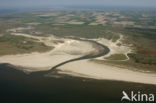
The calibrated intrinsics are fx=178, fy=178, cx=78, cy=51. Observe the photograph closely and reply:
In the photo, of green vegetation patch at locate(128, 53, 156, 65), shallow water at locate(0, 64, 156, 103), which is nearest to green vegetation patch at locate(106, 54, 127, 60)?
green vegetation patch at locate(128, 53, 156, 65)

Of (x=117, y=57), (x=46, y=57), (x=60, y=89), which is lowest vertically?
(x=117, y=57)

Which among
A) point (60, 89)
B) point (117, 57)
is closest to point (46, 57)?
point (60, 89)

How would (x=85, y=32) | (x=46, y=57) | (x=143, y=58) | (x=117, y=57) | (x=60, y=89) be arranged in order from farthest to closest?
(x=85, y=32) → (x=117, y=57) → (x=46, y=57) → (x=143, y=58) → (x=60, y=89)

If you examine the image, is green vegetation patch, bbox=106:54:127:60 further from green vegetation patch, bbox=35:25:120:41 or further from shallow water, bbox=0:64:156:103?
green vegetation patch, bbox=35:25:120:41

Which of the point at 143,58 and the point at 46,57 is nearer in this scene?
the point at 143,58

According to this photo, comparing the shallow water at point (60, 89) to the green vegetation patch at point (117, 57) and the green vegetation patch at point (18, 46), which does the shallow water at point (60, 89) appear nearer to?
the green vegetation patch at point (117, 57)

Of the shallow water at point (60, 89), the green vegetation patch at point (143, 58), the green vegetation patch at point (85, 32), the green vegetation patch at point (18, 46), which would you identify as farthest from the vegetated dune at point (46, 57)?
the green vegetation patch at point (85, 32)

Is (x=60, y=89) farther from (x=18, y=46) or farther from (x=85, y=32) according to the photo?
(x=85, y=32)
